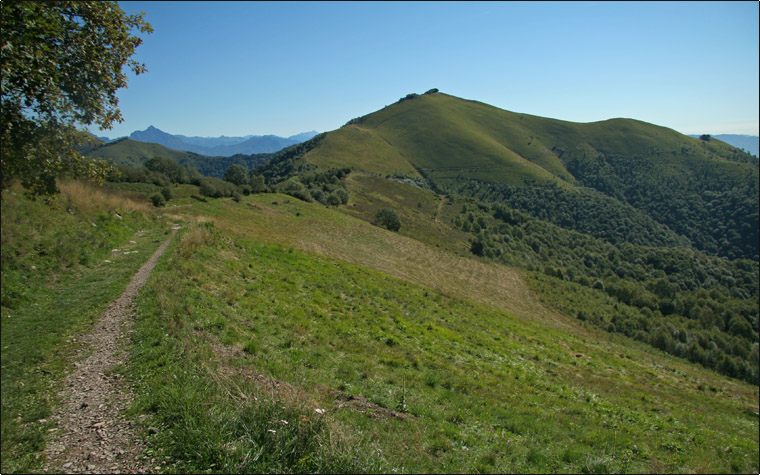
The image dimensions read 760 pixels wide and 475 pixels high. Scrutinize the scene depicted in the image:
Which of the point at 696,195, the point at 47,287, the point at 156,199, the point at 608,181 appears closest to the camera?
the point at 47,287

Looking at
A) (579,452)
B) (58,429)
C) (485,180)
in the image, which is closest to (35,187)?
(58,429)

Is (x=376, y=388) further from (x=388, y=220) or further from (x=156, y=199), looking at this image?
(x=388, y=220)

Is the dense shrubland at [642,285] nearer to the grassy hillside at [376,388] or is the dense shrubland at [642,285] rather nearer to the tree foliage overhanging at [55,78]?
the grassy hillside at [376,388]

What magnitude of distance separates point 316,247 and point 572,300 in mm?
40642

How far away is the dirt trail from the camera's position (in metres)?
4.61

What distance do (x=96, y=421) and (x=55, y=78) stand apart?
8.15 metres

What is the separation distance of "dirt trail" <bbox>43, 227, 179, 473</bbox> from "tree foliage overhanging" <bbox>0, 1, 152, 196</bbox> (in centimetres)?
472

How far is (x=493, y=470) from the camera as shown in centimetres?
639

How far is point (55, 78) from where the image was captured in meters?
8.45

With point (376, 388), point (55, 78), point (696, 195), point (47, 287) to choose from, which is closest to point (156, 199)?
point (47, 287)

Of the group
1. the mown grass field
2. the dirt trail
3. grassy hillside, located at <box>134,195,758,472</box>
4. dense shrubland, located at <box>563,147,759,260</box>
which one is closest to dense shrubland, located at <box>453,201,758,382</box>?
grassy hillside, located at <box>134,195,758,472</box>

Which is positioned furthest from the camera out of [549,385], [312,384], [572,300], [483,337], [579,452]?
[572,300]

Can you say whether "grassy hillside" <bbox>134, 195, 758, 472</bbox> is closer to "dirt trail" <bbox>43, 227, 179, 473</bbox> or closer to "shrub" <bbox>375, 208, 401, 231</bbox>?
"dirt trail" <bbox>43, 227, 179, 473</bbox>

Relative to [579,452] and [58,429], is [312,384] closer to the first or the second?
[58,429]
